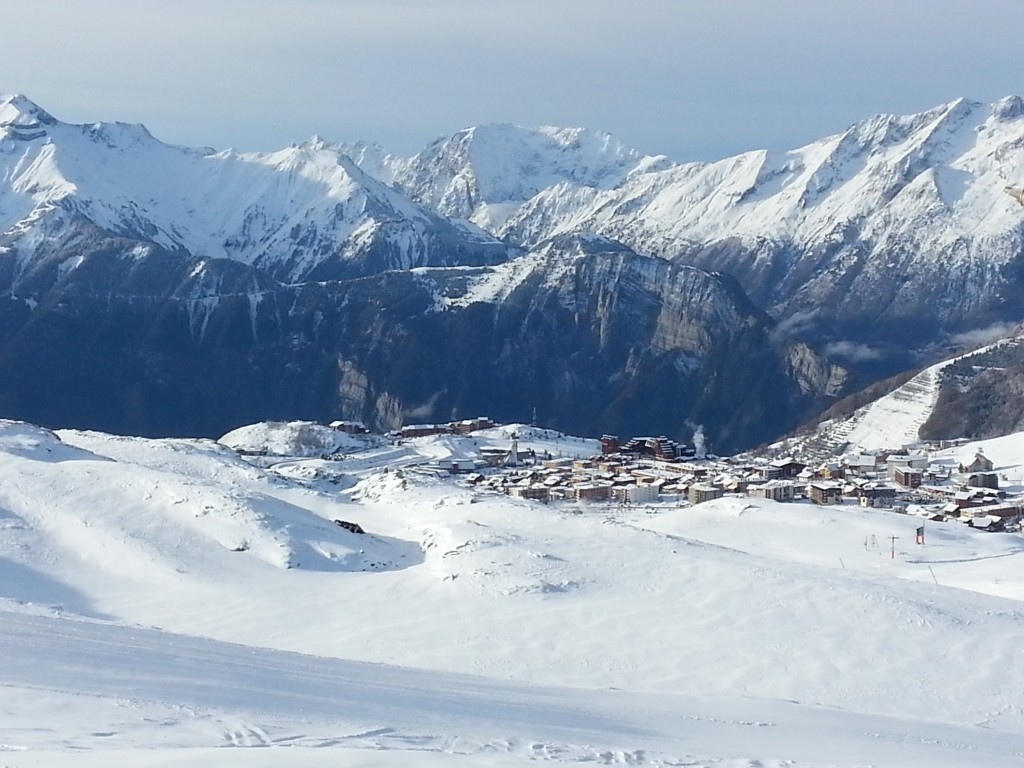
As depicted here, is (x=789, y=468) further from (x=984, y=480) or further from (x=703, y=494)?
(x=703, y=494)

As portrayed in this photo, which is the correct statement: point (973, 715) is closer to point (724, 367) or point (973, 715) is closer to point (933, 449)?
point (933, 449)

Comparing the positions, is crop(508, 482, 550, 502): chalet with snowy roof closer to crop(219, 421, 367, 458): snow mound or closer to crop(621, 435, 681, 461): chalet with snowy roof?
crop(621, 435, 681, 461): chalet with snowy roof

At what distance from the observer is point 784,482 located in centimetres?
6875

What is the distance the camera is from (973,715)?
964 inches

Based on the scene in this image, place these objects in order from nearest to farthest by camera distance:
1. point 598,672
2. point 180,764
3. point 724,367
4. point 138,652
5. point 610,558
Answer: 1. point 180,764
2. point 138,652
3. point 598,672
4. point 610,558
5. point 724,367

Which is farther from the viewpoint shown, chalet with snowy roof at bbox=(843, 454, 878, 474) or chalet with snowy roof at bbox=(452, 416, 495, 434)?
chalet with snowy roof at bbox=(452, 416, 495, 434)

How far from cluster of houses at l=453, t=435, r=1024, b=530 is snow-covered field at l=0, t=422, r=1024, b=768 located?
27.5 feet

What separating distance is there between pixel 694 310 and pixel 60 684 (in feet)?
512

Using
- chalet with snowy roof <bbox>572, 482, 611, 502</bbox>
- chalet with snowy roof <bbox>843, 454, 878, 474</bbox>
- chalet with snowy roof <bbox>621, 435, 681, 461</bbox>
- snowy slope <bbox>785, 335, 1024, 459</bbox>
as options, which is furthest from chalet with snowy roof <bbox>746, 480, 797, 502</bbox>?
snowy slope <bbox>785, 335, 1024, 459</bbox>

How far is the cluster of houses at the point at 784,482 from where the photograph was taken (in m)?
63.0

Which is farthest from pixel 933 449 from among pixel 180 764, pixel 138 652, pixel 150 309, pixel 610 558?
pixel 150 309

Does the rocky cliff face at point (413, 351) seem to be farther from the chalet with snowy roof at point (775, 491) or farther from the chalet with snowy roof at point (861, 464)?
the chalet with snowy roof at point (775, 491)

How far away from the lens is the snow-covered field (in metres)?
18.3

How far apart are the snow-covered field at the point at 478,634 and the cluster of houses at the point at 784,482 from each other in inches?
330
